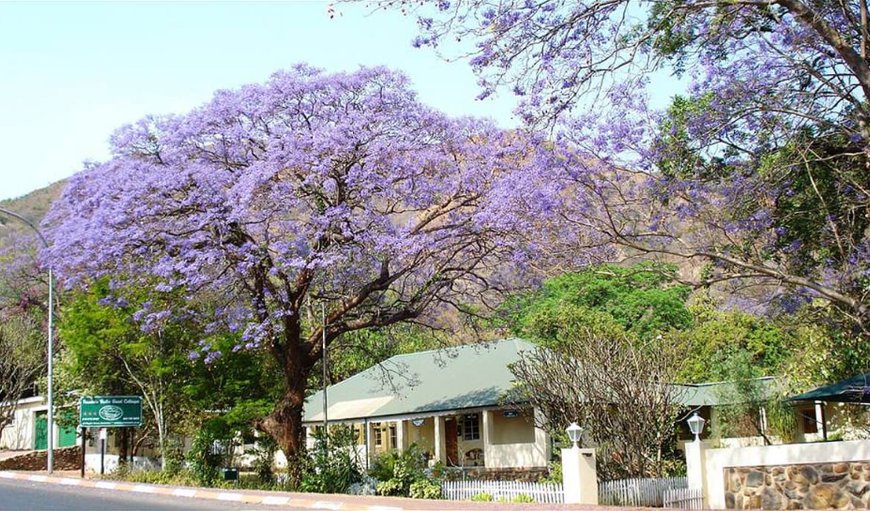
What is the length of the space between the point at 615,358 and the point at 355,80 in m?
8.72

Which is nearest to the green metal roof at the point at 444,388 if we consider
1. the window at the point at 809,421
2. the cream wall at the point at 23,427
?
the window at the point at 809,421

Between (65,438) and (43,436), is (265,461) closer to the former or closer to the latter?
(65,438)

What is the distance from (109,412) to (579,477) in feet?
51.0

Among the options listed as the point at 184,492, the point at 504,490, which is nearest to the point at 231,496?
the point at 184,492

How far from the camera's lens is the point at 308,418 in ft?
113

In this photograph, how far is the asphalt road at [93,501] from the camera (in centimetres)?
1694

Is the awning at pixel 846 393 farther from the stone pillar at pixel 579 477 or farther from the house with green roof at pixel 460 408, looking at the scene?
the house with green roof at pixel 460 408

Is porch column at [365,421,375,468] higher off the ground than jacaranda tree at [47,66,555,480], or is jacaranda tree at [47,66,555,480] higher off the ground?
jacaranda tree at [47,66,555,480]

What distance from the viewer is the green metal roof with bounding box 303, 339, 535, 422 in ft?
92.2

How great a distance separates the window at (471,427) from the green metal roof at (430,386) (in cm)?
170

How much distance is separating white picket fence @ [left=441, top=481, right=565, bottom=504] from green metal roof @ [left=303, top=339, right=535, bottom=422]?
499cm

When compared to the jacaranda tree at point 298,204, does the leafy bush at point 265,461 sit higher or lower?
lower

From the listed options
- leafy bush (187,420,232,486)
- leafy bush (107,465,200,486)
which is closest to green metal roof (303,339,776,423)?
leafy bush (187,420,232,486)

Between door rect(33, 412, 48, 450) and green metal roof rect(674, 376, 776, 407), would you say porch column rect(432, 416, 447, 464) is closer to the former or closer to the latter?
green metal roof rect(674, 376, 776, 407)
